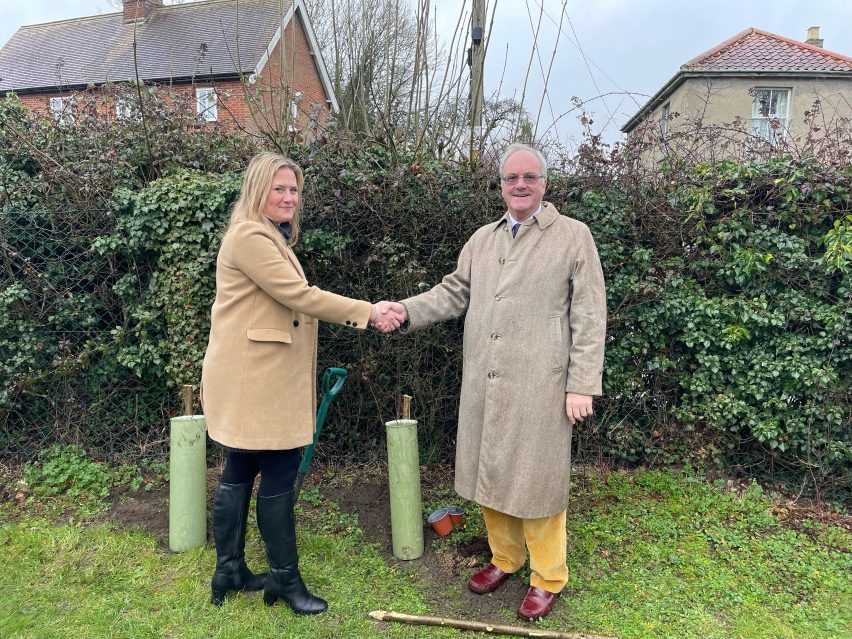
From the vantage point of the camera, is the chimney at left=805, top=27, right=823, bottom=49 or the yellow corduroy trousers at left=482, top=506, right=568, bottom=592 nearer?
the yellow corduroy trousers at left=482, top=506, right=568, bottom=592

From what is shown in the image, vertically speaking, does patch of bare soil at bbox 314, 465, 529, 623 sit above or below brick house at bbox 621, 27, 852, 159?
below

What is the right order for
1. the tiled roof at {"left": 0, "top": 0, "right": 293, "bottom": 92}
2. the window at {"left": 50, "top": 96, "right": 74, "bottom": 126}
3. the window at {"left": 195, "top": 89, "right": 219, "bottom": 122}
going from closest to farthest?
the window at {"left": 50, "top": 96, "right": 74, "bottom": 126}, the window at {"left": 195, "top": 89, "right": 219, "bottom": 122}, the tiled roof at {"left": 0, "top": 0, "right": 293, "bottom": 92}

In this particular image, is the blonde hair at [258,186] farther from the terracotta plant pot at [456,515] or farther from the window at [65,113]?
the window at [65,113]

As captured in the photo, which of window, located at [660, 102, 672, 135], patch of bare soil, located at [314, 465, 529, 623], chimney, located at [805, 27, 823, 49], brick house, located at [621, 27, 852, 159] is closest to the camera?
patch of bare soil, located at [314, 465, 529, 623]

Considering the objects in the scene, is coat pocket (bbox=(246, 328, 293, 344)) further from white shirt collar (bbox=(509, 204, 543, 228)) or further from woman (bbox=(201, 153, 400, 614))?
white shirt collar (bbox=(509, 204, 543, 228))

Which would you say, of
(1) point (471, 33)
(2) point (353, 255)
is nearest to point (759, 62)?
(1) point (471, 33)

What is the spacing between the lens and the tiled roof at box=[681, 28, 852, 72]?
15266mm

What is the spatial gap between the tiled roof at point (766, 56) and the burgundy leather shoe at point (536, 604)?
1546 cm

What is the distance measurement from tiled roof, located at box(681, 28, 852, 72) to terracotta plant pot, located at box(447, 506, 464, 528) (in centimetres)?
1500

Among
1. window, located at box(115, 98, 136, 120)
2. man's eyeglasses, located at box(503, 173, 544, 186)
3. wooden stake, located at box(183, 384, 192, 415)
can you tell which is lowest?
wooden stake, located at box(183, 384, 192, 415)

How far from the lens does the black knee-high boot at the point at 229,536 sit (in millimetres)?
2662

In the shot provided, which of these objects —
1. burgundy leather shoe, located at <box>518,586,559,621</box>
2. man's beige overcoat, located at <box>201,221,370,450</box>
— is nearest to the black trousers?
man's beige overcoat, located at <box>201,221,370,450</box>

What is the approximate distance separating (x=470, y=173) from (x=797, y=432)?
108 inches

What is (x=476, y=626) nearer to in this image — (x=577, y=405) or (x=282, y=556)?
(x=282, y=556)
